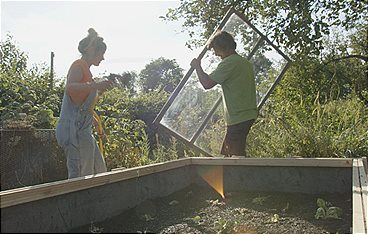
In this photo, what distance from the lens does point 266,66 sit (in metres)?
4.26

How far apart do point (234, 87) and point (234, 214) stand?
1304 millimetres

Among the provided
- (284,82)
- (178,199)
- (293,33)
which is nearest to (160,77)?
(284,82)

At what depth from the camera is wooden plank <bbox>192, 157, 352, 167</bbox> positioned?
2471mm

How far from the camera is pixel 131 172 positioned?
2086 mm

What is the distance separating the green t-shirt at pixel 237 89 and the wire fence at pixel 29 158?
7.33 feet

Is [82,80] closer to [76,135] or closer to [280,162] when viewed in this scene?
[76,135]

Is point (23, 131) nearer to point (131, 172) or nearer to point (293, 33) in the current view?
point (131, 172)

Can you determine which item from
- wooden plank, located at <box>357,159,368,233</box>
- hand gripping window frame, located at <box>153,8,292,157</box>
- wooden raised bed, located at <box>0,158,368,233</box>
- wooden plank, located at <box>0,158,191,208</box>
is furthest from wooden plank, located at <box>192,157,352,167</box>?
wooden plank, located at <box>0,158,191,208</box>

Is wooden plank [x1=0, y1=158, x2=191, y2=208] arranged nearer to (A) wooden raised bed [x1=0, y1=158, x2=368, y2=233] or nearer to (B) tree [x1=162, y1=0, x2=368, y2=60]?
(A) wooden raised bed [x1=0, y1=158, x2=368, y2=233]

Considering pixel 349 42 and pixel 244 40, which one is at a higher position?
pixel 349 42

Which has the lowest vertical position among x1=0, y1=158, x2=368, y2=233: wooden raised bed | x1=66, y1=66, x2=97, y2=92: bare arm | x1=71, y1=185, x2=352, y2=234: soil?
x1=71, y1=185, x2=352, y2=234: soil

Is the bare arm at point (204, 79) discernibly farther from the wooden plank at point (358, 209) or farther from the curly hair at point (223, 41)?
the wooden plank at point (358, 209)

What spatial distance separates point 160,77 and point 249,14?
3141 cm

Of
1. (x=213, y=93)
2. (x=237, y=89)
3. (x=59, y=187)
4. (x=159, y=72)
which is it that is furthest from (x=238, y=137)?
(x=159, y=72)
